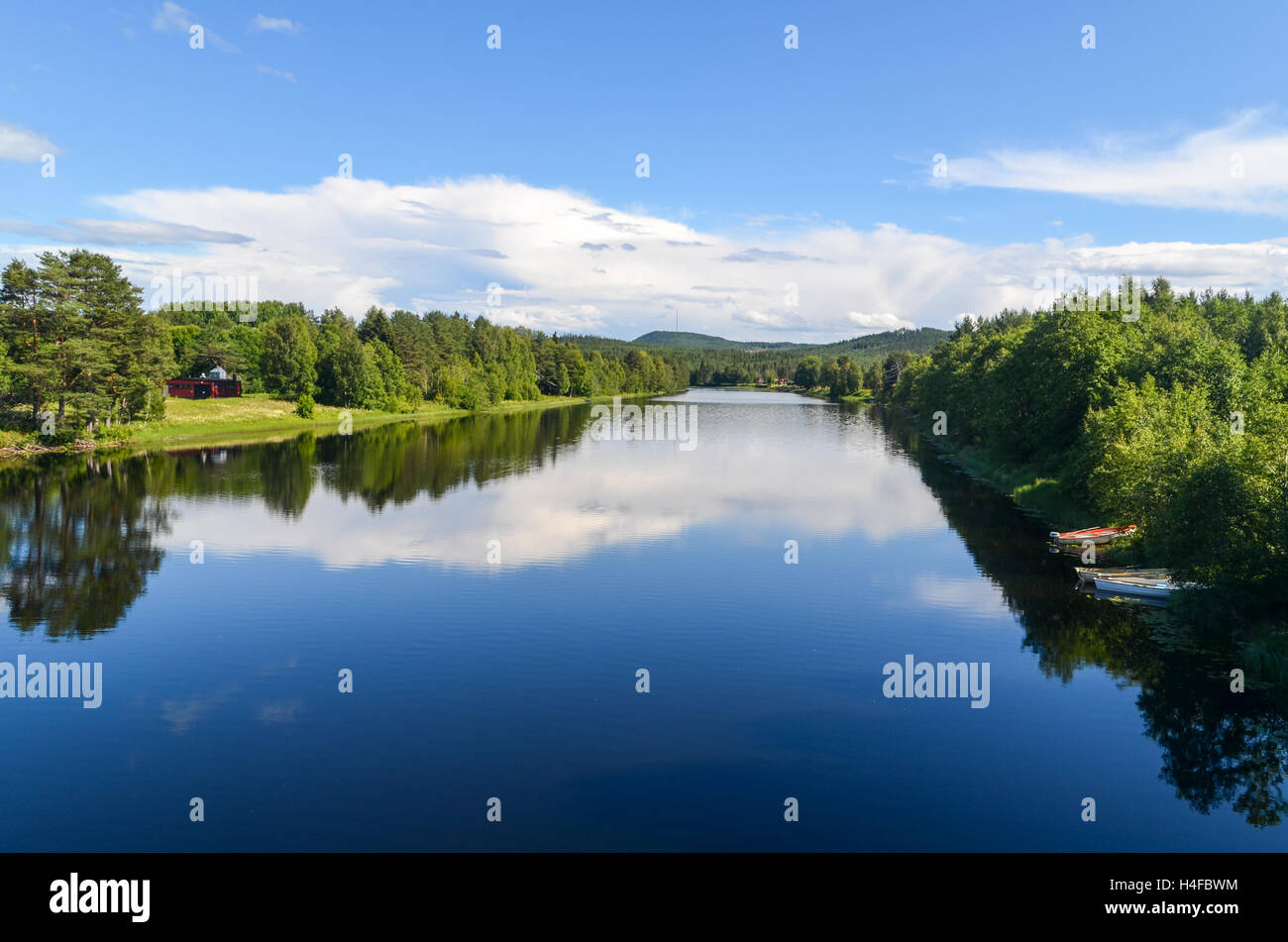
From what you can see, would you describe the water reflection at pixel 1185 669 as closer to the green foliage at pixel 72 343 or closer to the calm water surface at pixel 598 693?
the calm water surface at pixel 598 693

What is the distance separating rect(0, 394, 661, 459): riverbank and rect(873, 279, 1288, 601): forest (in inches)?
2605

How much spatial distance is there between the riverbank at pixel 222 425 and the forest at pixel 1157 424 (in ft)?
217

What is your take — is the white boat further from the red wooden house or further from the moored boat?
the red wooden house

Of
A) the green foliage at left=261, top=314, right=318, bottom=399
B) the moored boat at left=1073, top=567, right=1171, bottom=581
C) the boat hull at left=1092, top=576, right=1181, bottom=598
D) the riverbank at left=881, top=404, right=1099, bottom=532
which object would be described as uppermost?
the green foliage at left=261, top=314, right=318, bottom=399

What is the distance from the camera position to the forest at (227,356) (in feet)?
228

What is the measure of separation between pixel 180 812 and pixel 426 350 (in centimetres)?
11897

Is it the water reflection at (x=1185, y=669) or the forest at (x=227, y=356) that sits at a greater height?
the forest at (x=227, y=356)

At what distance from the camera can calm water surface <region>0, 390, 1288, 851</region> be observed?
52.3 feet

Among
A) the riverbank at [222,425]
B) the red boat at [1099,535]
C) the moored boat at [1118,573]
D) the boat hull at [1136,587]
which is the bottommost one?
the boat hull at [1136,587]

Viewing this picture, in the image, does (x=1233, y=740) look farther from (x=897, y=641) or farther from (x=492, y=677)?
(x=492, y=677)

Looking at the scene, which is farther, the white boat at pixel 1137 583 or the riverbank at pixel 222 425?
the riverbank at pixel 222 425

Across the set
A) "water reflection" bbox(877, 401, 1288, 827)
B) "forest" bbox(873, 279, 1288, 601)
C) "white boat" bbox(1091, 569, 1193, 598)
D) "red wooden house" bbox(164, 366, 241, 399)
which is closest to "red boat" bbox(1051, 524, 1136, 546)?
"forest" bbox(873, 279, 1288, 601)

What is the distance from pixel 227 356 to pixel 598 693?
10710 centimetres

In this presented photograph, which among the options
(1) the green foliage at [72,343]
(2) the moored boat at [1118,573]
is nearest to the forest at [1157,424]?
(2) the moored boat at [1118,573]
